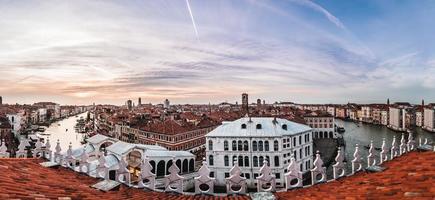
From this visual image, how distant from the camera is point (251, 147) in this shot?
98.9ft

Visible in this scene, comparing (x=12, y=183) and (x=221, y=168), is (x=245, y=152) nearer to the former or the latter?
(x=221, y=168)

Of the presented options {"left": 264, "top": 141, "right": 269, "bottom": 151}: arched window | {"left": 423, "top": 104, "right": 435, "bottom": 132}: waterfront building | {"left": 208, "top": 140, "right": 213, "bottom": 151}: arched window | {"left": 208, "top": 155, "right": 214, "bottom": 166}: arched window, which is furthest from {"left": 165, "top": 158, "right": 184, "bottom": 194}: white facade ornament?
{"left": 423, "top": 104, "right": 435, "bottom": 132}: waterfront building

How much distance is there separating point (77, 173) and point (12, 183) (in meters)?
3.58

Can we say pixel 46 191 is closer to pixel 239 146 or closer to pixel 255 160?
pixel 239 146

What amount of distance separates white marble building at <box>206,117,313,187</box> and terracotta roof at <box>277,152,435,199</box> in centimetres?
2297

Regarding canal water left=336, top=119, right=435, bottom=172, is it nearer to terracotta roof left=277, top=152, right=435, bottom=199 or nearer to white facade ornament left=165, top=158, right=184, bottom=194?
terracotta roof left=277, top=152, right=435, bottom=199

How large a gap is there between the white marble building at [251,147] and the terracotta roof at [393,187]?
23.0 m

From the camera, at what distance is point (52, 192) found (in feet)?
15.1

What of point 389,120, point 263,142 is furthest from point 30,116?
point 389,120

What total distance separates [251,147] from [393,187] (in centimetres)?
2531

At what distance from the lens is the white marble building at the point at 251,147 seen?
98.0 ft

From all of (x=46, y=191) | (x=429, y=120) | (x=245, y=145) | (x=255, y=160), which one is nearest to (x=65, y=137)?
(x=245, y=145)

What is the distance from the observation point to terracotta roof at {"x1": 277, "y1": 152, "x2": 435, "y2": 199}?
4.60 metres

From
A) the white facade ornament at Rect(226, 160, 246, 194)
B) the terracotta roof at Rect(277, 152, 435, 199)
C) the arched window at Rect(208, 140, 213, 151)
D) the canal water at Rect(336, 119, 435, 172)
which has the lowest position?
the canal water at Rect(336, 119, 435, 172)
